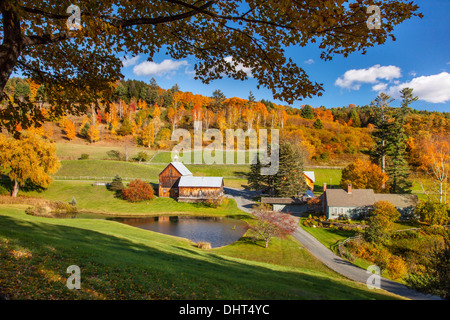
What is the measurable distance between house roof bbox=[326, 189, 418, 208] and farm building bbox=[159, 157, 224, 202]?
21031mm

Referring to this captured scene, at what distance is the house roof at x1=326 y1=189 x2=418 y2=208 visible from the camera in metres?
38.6

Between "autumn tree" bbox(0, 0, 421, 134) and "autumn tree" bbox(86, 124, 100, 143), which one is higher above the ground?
"autumn tree" bbox(86, 124, 100, 143)

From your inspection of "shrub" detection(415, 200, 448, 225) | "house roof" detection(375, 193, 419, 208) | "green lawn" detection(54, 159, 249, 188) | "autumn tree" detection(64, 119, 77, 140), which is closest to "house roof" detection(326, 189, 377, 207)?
"house roof" detection(375, 193, 419, 208)

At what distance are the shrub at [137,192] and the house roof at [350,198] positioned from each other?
31.8m

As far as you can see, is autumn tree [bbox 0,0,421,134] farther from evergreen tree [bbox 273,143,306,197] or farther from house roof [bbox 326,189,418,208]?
evergreen tree [bbox 273,143,306,197]

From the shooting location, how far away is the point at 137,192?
149 ft

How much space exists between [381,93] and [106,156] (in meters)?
72.1

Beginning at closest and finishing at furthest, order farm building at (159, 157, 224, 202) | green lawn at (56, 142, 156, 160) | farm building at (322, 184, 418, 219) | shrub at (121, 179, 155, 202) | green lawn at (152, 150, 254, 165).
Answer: farm building at (322, 184, 418, 219)
shrub at (121, 179, 155, 202)
farm building at (159, 157, 224, 202)
green lawn at (56, 142, 156, 160)
green lawn at (152, 150, 254, 165)

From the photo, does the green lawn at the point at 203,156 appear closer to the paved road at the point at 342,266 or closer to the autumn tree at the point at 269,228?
the paved road at the point at 342,266

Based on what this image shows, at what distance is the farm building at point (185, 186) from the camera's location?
4962 cm

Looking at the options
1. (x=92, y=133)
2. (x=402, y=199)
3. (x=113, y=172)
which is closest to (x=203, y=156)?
(x=113, y=172)

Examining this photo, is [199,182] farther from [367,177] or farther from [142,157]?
[142,157]

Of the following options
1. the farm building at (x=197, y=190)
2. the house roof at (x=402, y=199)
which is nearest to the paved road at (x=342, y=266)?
the house roof at (x=402, y=199)

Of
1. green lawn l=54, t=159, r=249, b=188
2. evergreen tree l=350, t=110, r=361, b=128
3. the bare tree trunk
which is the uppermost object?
evergreen tree l=350, t=110, r=361, b=128
